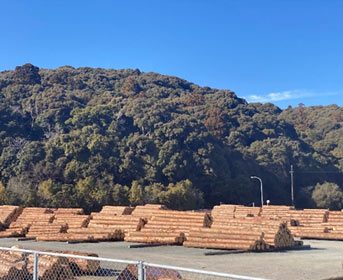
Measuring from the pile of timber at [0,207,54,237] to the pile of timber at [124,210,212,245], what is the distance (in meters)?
7.19

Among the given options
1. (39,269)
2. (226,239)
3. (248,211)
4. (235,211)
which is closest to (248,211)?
(248,211)

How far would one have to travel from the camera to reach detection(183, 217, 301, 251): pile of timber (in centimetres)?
1823

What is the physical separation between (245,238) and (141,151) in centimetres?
4803

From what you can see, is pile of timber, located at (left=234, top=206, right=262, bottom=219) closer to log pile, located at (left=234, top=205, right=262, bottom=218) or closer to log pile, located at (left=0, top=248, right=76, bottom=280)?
log pile, located at (left=234, top=205, right=262, bottom=218)

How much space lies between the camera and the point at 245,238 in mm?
18453

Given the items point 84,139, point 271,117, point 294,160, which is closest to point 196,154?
point 84,139

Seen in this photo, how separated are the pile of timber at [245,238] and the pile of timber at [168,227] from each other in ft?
3.50

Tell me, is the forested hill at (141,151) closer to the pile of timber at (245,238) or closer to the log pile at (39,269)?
the pile of timber at (245,238)

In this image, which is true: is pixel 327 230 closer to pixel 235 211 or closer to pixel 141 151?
pixel 235 211

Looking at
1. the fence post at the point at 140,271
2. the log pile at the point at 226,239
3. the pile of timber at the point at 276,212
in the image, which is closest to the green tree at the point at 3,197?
the pile of timber at the point at 276,212

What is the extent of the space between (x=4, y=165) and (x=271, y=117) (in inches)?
2401

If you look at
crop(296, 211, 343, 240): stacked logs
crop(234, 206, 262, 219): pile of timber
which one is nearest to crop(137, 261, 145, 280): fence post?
crop(296, 211, 343, 240): stacked logs

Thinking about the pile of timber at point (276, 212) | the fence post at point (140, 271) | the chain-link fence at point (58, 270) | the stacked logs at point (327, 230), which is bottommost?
the stacked logs at point (327, 230)

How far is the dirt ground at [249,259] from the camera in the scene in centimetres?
1323
